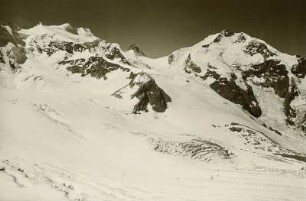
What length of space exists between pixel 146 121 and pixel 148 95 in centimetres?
810

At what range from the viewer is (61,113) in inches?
1690

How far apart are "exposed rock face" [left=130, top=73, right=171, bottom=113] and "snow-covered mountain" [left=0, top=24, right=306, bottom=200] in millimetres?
187

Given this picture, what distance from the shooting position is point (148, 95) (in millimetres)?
58719

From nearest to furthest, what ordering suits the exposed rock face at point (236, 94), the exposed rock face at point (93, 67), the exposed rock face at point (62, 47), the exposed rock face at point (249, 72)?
the exposed rock face at point (93, 67) < the exposed rock face at point (236, 94) < the exposed rock face at point (249, 72) < the exposed rock face at point (62, 47)

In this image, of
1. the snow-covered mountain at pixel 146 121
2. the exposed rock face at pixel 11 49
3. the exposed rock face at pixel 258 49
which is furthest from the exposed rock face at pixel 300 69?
the exposed rock face at pixel 11 49

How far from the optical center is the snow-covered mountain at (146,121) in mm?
21750

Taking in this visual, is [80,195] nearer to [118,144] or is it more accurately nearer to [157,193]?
[157,193]

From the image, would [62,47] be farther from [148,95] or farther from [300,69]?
[300,69]

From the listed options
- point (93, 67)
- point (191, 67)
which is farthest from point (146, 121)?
point (191, 67)

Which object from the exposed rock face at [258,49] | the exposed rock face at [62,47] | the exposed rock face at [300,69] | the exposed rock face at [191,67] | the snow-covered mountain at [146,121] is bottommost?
the snow-covered mountain at [146,121]

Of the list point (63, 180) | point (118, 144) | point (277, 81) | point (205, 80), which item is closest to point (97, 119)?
point (118, 144)

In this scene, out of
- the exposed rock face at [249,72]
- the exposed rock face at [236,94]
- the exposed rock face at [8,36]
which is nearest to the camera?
the exposed rock face at [8,36]

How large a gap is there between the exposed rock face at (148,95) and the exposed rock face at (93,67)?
9990 millimetres

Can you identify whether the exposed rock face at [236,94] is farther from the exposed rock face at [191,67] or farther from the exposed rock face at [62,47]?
the exposed rock face at [62,47]
